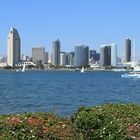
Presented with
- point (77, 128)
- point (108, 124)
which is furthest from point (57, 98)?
point (108, 124)

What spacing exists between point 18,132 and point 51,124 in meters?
2.58

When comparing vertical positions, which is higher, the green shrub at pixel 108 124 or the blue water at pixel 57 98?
the green shrub at pixel 108 124

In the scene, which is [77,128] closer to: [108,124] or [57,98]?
[108,124]

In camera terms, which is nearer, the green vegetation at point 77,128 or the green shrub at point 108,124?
the green vegetation at point 77,128

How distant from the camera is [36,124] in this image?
1348cm

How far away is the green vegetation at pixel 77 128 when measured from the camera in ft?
39.4

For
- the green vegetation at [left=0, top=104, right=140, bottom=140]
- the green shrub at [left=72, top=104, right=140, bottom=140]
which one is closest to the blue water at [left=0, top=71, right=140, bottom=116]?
the green shrub at [left=72, top=104, right=140, bottom=140]

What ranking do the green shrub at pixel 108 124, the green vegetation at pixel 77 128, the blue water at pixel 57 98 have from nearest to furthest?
the green vegetation at pixel 77 128 → the green shrub at pixel 108 124 → the blue water at pixel 57 98

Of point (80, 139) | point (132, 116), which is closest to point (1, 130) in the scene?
point (80, 139)

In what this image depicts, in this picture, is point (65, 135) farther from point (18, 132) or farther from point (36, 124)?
point (18, 132)

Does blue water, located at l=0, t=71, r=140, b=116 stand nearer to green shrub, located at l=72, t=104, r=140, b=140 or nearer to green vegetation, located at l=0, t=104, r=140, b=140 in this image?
green shrub, located at l=72, t=104, r=140, b=140

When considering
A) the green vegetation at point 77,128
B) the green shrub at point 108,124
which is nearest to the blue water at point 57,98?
the green shrub at point 108,124

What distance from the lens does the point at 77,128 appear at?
14.0m

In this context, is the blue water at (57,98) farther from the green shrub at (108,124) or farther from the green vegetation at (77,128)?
the green vegetation at (77,128)
